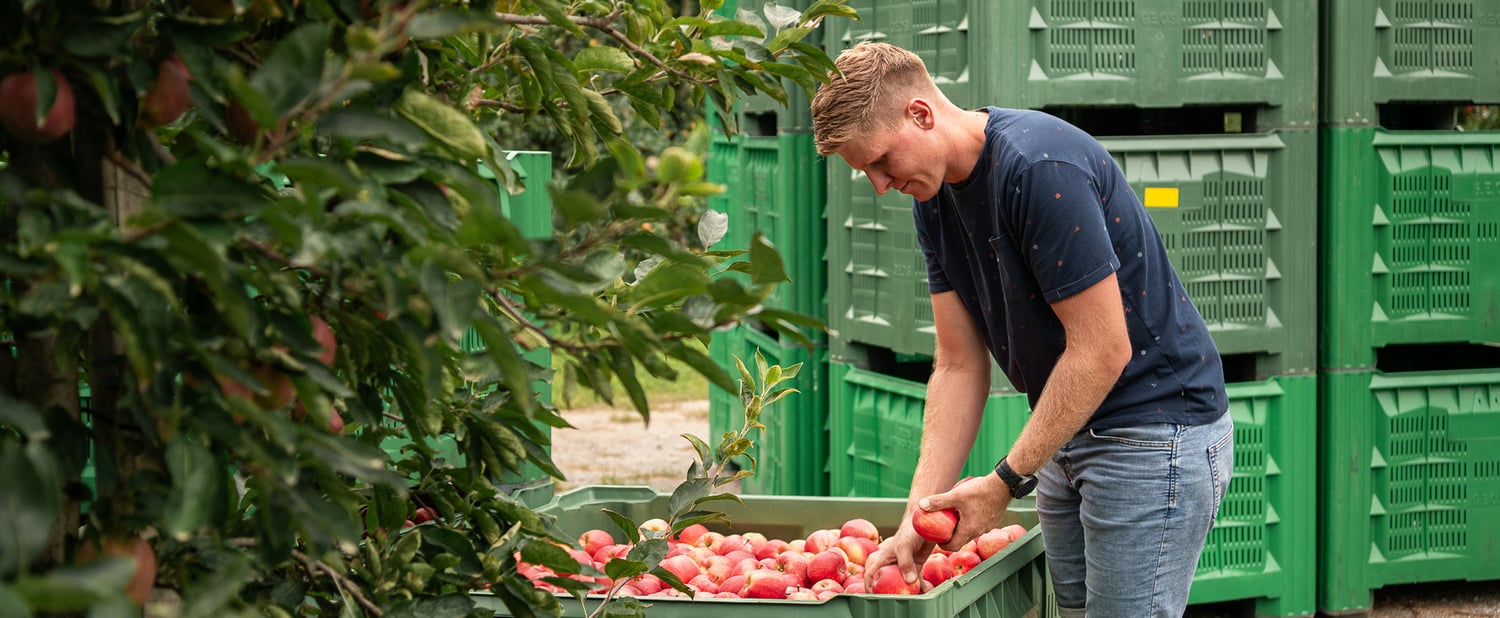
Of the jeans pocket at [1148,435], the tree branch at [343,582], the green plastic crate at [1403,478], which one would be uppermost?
the tree branch at [343,582]

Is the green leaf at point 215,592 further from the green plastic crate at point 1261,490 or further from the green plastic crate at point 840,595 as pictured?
the green plastic crate at point 1261,490

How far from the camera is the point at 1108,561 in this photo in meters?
2.41

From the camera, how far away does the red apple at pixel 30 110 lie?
0.97 metres

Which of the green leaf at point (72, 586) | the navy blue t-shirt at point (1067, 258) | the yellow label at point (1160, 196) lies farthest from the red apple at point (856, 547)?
the green leaf at point (72, 586)

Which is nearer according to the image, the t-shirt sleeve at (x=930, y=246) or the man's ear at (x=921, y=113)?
the man's ear at (x=921, y=113)

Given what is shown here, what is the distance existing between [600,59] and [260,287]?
0.55m

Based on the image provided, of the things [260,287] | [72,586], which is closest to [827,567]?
[260,287]

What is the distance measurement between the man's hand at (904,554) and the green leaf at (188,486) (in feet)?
5.48

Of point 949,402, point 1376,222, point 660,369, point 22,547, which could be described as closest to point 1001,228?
point 949,402

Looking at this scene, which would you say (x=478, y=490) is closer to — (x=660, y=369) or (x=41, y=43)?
(x=660, y=369)

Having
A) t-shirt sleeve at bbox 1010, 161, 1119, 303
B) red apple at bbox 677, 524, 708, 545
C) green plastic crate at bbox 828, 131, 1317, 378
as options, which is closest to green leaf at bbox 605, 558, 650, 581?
t-shirt sleeve at bbox 1010, 161, 1119, 303

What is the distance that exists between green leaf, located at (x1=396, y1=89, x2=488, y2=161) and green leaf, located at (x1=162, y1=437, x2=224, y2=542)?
30cm

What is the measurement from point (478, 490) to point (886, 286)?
263 cm

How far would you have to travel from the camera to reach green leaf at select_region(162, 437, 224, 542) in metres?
0.92
